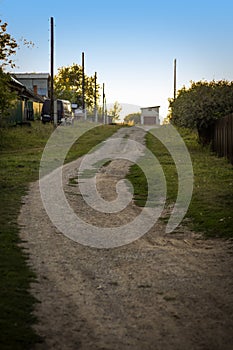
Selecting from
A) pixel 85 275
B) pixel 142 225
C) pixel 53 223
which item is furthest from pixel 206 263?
pixel 53 223

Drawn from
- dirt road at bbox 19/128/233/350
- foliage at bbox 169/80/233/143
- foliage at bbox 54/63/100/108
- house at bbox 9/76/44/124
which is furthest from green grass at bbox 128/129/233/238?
foliage at bbox 54/63/100/108

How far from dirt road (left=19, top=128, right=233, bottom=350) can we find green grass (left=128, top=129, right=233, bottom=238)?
63cm

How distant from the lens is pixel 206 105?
26.0 meters

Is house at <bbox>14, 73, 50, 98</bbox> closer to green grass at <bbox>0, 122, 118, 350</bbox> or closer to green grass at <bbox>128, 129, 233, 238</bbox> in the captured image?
green grass at <bbox>0, 122, 118, 350</bbox>

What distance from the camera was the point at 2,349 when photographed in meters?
4.88

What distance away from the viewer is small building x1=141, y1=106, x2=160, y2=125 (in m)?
81.4

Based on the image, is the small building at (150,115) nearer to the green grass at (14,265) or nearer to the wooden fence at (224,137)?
the wooden fence at (224,137)

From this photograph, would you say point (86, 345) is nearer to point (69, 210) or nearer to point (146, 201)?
point (69, 210)

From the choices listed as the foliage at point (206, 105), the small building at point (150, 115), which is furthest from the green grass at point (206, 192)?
the small building at point (150, 115)

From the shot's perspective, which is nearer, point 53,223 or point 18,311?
point 18,311

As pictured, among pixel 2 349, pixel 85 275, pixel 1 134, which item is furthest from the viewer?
pixel 1 134

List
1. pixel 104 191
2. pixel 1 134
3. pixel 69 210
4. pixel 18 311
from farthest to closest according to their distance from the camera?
pixel 1 134
pixel 104 191
pixel 69 210
pixel 18 311

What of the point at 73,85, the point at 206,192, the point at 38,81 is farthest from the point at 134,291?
the point at 73,85

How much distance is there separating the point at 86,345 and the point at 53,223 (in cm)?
581
